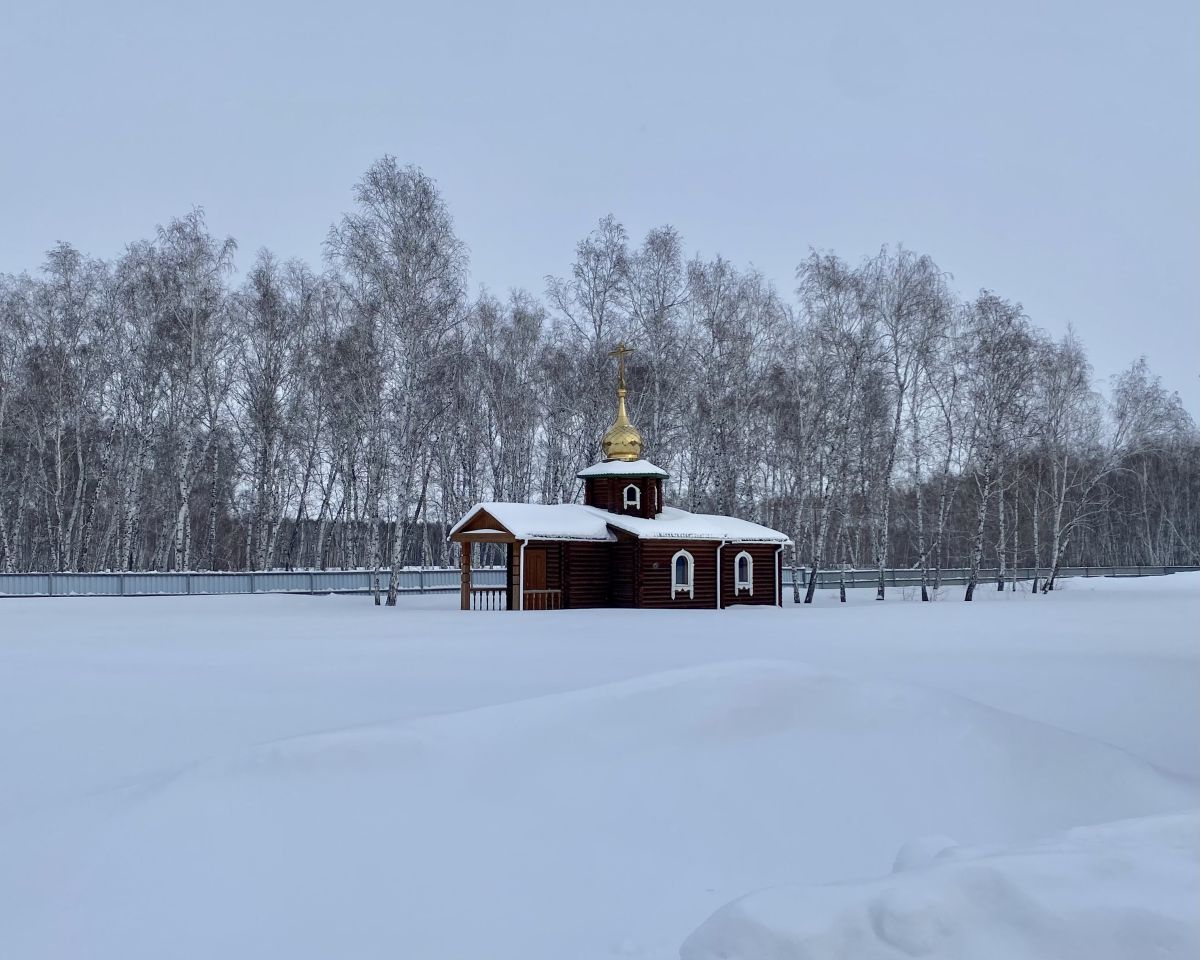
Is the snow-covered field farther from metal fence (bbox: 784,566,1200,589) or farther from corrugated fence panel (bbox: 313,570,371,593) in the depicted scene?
metal fence (bbox: 784,566,1200,589)

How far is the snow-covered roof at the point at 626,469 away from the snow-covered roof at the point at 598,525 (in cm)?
112

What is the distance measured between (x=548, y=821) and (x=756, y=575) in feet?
69.1

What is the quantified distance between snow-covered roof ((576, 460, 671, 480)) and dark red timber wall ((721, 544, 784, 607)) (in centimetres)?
297

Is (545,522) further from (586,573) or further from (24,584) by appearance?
(24,584)

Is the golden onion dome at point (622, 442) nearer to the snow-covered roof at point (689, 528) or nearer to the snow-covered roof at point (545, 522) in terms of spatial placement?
the snow-covered roof at point (689, 528)

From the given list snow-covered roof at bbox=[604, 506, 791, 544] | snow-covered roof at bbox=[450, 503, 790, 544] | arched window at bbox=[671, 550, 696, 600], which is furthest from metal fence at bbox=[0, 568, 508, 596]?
arched window at bbox=[671, 550, 696, 600]

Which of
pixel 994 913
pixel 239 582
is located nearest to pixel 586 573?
pixel 239 582

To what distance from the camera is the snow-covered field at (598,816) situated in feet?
9.94

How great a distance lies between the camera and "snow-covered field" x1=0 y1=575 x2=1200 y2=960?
303cm

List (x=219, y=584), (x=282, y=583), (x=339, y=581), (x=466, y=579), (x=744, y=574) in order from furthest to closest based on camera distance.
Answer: (x=339, y=581), (x=282, y=583), (x=219, y=584), (x=744, y=574), (x=466, y=579)

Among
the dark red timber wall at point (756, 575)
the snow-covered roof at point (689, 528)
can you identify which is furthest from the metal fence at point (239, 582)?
the dark red timber wall at point (756, 575)

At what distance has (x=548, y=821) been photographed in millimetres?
5266

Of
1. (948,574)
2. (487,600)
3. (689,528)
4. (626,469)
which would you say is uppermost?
(626,469)

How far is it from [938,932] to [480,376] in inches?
1320
